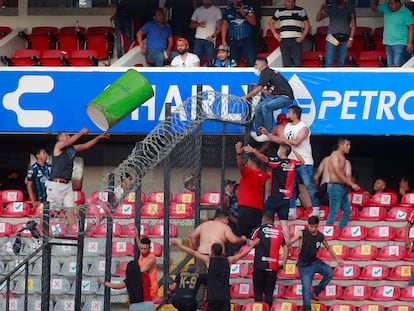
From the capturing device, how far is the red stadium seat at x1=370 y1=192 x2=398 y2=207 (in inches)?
774

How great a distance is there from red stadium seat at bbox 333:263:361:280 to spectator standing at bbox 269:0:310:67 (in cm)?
387

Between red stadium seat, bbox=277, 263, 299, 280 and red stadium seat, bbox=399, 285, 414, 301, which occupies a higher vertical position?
red stadium seat, bbox=277, 263, 299, 280

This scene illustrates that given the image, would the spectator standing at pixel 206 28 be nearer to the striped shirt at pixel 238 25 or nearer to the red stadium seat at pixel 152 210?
the striped shirt at pixel 238 25

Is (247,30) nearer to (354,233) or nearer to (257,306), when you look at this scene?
(354,233)

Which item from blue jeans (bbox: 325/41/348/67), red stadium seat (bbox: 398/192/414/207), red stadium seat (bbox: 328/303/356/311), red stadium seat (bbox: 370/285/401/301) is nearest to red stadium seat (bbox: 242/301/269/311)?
red stadium seat (bbox: 328/303/356/311)

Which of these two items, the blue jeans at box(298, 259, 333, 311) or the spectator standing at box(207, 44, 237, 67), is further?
the spectator standing at box(207, 44, 237, 67)

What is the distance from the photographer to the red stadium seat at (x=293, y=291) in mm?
17672

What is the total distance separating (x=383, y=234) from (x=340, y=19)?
3.66 metres

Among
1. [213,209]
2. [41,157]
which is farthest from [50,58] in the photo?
[213,209]

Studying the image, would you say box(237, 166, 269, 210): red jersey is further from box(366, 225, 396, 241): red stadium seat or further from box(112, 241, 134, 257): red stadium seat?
box(366, 225, 396, 241): red stadium seat

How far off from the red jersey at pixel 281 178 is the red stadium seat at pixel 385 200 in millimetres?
1810

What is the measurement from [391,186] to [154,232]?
5.63 meters

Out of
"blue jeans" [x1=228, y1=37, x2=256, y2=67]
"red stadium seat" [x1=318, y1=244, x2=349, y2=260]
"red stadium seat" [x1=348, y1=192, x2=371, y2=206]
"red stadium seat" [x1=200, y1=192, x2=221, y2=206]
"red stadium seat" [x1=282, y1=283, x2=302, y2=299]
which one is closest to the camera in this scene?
"red stadium seat" [x1=282, y1=283, x2=302, y2=299]

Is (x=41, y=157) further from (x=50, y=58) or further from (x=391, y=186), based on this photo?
(x=391, y=186)
